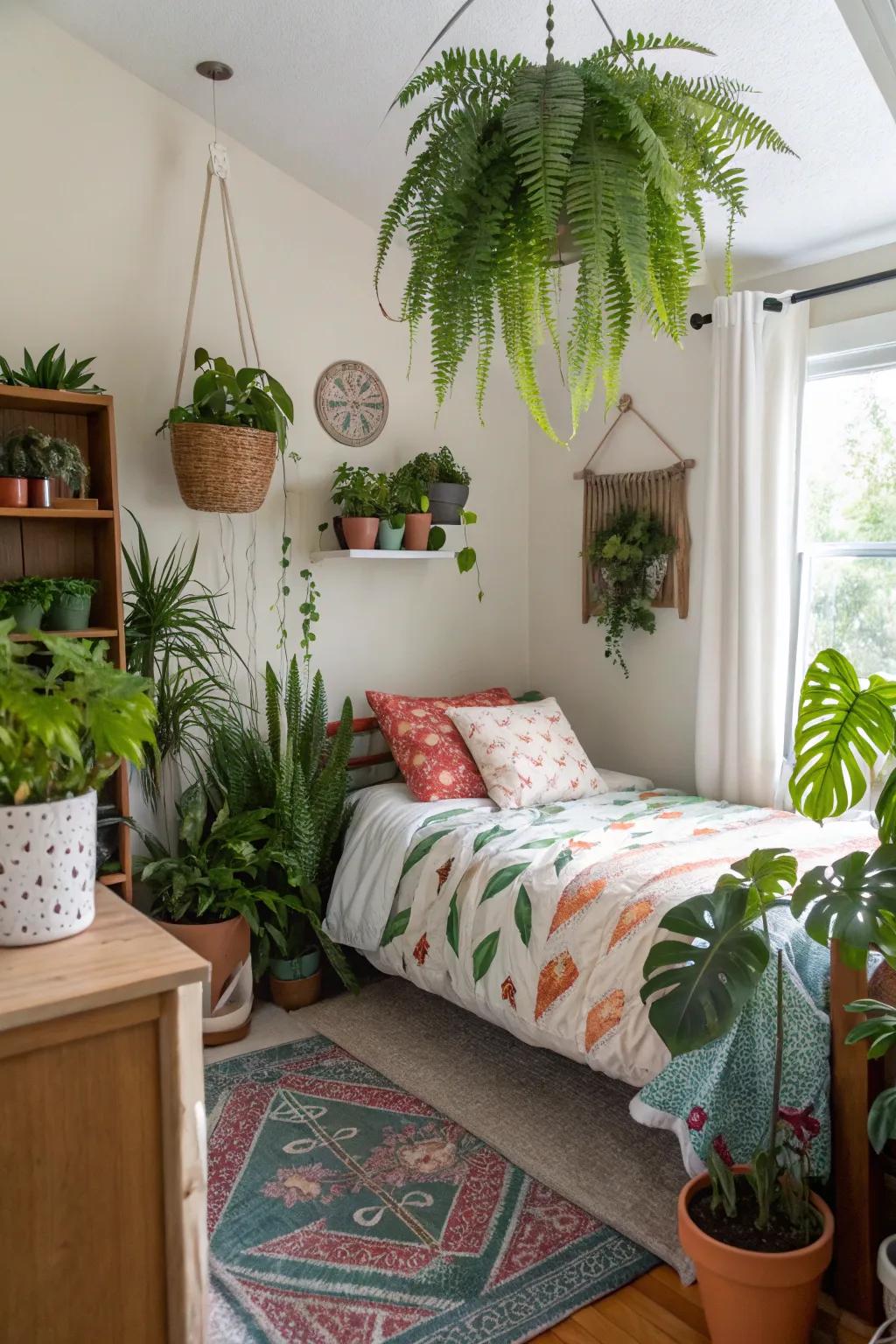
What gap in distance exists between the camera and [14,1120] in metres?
1.37

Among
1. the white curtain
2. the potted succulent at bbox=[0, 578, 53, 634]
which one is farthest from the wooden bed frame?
the potted succulent at bbox=[0, 578, 53, 634]

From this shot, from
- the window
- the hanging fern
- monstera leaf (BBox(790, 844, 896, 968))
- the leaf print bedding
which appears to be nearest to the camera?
the hanging fern

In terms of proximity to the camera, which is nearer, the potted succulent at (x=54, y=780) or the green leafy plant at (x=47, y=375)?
the potted succulent at (x=54, y=780)

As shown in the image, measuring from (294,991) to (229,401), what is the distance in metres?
1.82

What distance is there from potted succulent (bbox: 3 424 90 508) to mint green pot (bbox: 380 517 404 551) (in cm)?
111

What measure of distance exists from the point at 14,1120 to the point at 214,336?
2.54 metres

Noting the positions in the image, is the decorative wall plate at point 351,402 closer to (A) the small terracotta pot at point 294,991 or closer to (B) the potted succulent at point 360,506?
(B) the potted succulent at point 360,506

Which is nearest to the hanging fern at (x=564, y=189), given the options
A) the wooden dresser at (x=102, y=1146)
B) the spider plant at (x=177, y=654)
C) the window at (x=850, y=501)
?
the wooden dresser at (x=102, y=1146)

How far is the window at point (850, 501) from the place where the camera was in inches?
121

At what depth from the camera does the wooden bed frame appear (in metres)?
1.82

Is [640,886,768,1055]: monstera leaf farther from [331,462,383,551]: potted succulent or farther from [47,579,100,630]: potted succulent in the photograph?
[331,462,383,551]: potted succulent

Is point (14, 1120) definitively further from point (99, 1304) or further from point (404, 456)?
point (404, 456)

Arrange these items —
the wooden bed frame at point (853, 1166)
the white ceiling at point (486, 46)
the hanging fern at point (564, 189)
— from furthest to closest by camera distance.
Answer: the white ceiling at point (486, 46)
the wooden bed frame at point (853, 1166)
the hanging fern at point (564, 189)

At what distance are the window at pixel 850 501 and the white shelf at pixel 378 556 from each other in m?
1.23
